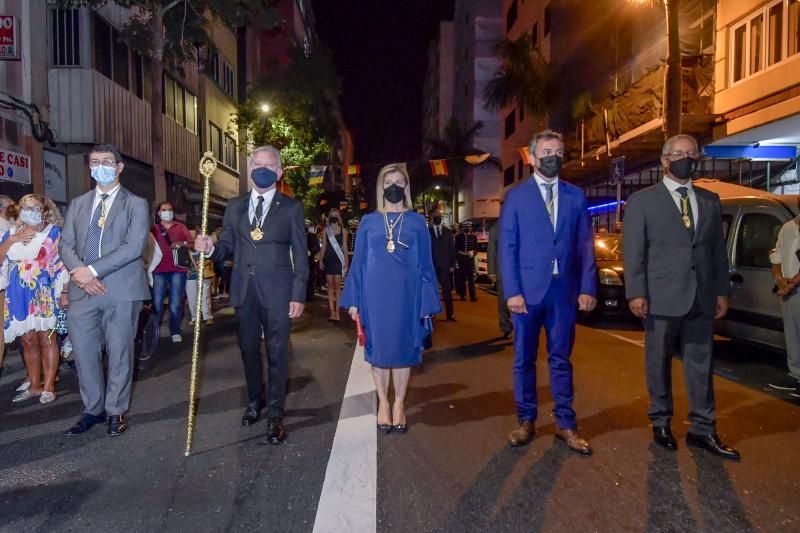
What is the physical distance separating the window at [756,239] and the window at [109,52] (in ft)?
52.5

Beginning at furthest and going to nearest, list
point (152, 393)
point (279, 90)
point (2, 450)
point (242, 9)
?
point (279, 90) < point (242, 9) < point (152, 393) < point (2, 450)

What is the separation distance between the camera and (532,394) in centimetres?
452

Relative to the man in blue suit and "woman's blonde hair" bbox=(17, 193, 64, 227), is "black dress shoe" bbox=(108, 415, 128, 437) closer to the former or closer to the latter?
"woman's blonde hair" bbox=(17, 193, 64, 227)

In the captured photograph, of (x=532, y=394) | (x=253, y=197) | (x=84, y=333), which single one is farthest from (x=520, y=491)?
(x=84, y=333)

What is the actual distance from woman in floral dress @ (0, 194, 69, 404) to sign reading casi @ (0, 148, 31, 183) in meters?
8.87

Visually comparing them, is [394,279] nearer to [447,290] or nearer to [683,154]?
[683,154]

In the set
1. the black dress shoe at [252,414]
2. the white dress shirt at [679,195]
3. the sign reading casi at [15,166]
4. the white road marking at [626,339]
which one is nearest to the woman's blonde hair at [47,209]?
the black dress shoe at [252,414]

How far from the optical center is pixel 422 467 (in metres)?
4.01

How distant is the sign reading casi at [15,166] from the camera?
526 inches

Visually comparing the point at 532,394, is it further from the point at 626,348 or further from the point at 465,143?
the point at 465,143

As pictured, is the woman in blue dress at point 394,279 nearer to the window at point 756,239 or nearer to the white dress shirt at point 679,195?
the white dress shirt at point 679,195

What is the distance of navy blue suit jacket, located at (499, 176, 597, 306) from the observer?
438 centimetres

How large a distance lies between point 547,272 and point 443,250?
784 centimetres

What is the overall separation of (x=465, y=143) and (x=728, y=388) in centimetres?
4930
